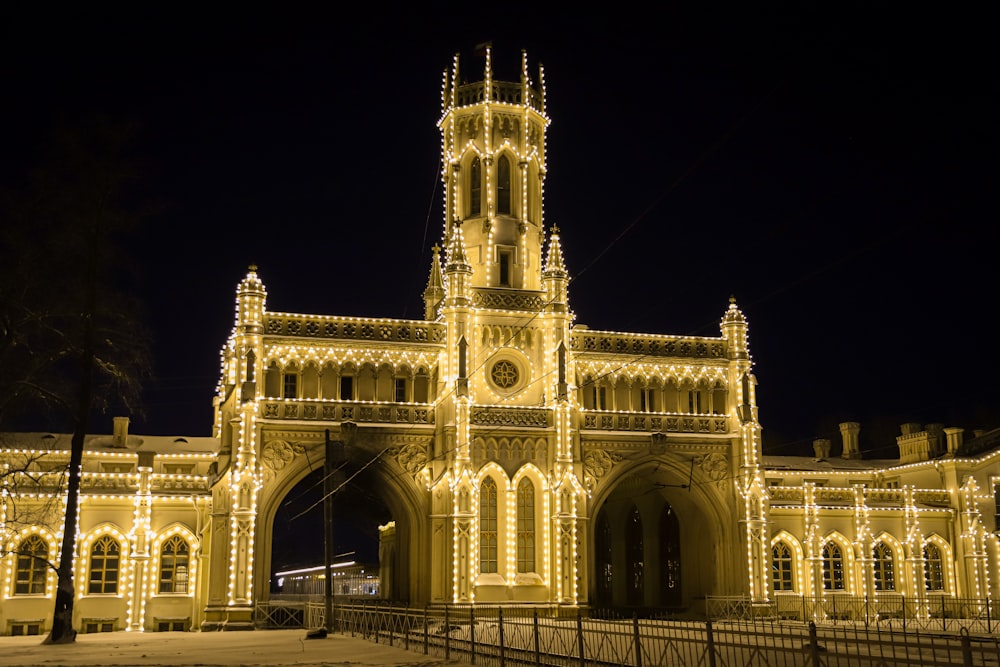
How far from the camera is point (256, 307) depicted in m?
42.6

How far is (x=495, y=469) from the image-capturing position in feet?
143

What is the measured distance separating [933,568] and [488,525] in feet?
68.5

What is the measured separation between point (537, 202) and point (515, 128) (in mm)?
3294

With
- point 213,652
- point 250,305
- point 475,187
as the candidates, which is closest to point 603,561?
point 475,187

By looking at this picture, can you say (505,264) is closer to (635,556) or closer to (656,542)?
(656,542)

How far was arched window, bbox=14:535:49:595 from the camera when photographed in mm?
41688

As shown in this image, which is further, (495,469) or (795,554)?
(795,554)

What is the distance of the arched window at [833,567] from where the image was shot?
160ft

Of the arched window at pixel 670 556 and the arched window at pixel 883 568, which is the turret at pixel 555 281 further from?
the arched window at pixel 883 568

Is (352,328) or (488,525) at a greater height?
(352,328)

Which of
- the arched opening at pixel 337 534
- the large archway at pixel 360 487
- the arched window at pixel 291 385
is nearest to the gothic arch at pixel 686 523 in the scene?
the large archway at pixel 360 487

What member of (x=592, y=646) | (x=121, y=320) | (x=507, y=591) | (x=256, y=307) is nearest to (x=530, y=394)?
(x=507, y=591)

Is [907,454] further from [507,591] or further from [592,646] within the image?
[592,646]

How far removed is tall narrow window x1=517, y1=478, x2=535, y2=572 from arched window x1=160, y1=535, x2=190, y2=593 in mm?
12580
